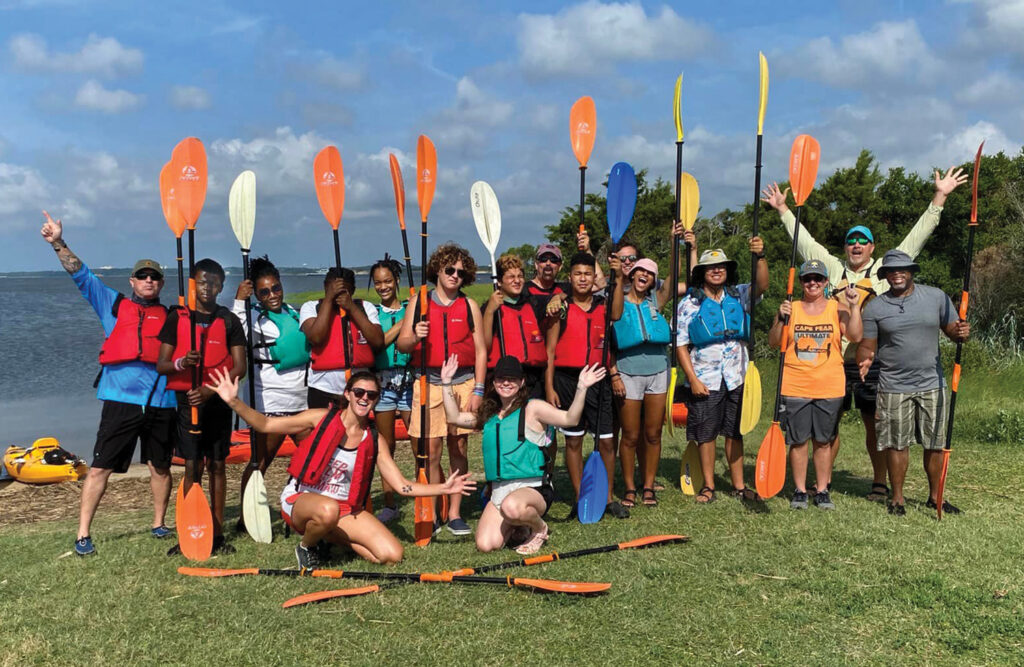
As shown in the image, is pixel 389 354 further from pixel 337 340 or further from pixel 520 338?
pixel 520 338

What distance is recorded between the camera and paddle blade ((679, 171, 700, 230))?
5996 mm

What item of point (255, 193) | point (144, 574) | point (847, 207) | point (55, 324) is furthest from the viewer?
point (55, 324)

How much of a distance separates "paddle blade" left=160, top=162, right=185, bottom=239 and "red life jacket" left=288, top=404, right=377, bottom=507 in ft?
6.22

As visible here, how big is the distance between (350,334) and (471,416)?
0.98 metres

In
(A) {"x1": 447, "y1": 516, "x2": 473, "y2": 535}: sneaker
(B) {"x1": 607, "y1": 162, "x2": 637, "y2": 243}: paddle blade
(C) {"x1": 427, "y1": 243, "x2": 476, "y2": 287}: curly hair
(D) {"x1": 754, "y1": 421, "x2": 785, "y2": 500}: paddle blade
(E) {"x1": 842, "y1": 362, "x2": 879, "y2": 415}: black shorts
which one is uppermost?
(B) {"x1": 607, "y1": 162, "x2": 637, "y2": 243}: paddle blade

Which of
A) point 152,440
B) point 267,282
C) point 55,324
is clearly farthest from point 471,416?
point 55,324

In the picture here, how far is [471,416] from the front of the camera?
448 cm

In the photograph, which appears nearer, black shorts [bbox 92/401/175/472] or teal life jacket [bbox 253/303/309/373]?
black shorts [bbox 92/401/175/472]

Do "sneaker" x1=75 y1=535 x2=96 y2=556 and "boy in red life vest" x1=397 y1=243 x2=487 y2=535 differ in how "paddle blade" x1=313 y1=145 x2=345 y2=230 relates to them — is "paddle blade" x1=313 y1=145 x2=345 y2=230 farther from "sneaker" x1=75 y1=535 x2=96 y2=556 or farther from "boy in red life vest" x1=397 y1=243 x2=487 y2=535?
"sneaker" x1=75 y1=535 x2=96 y2=556

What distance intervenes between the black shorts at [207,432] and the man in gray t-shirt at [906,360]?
13.8ft

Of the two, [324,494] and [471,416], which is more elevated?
[471,416]

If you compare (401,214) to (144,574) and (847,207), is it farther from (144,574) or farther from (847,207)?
(847,207)

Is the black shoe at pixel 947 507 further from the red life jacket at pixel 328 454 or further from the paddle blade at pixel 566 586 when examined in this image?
the red life jacket at pixel 328 454

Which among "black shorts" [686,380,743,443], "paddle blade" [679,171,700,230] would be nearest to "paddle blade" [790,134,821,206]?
"paddle blade" [679,171,700,230]
